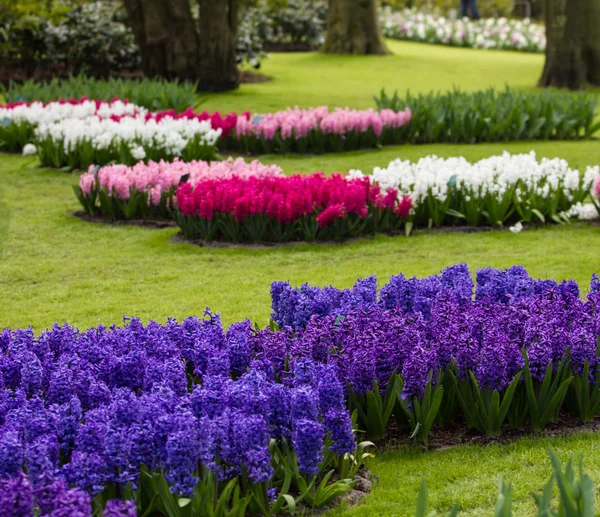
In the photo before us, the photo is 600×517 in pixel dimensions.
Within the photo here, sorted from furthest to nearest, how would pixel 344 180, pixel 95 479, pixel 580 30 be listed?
pixel 580 30 < pixel 344 180 < pixel 95 479

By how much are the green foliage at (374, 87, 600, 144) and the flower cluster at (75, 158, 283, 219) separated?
442cm

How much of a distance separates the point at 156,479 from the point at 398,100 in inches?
421

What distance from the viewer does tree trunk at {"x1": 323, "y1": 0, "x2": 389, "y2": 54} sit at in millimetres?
24344

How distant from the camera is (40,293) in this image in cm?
686

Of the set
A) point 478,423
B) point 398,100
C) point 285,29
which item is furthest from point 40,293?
point 285,29

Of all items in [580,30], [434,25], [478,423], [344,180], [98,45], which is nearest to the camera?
[478,423]

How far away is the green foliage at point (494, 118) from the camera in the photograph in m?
12.8

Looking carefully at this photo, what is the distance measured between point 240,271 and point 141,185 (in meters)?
1.95

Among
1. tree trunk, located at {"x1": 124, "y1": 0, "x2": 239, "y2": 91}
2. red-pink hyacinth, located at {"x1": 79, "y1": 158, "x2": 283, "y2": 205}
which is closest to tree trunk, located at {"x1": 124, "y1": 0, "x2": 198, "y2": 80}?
tree trunk, located at {"x1": 124, "y1": 0, "x2": 239, "y2": 91}

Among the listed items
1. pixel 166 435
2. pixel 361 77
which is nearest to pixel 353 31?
pixel 361 77

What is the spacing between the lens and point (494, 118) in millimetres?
12922

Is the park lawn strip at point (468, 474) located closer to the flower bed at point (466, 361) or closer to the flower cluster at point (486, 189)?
the flower bed at point (466, 361)

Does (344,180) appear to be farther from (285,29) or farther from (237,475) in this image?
(285,29)

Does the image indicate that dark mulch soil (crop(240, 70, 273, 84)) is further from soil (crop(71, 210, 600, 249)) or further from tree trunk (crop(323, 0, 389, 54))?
soil (crop(71, 210, 600, 249))
